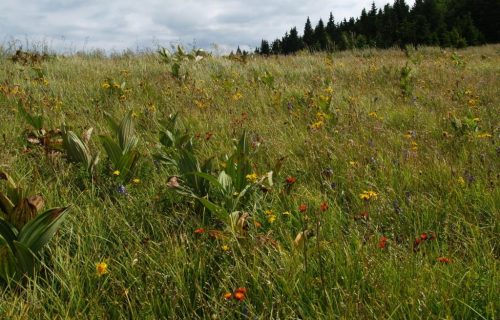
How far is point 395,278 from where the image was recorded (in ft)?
4.80

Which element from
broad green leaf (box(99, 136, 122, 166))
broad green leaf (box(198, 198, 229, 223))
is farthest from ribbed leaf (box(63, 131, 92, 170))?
broad green leaf (box(198, 198, 229, 223))

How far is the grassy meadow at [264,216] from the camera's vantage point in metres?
1.44

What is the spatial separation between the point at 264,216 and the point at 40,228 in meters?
1.09

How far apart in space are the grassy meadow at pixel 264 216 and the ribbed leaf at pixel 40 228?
85 mm

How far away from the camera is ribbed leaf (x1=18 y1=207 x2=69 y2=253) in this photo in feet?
5.34

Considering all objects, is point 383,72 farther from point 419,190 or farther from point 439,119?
point 419,190

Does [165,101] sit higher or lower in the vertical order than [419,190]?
higher

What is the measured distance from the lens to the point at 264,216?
7.15ft

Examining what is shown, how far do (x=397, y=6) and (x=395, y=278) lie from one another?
6431cm

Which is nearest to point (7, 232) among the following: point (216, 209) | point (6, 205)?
point (6, 205)

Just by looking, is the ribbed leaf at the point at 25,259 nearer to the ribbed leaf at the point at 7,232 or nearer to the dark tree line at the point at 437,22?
the ribbed leaf at the point at 7,232

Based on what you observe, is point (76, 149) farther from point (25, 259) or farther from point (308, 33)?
point (308, 33)

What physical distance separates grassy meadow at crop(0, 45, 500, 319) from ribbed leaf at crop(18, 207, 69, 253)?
0.28ft

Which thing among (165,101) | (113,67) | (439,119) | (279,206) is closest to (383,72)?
(439,119)
